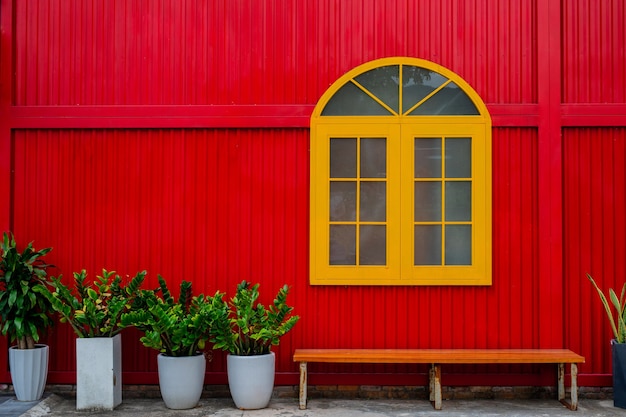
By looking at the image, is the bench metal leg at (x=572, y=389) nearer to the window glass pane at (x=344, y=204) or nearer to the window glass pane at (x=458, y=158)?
the window glass pane at (x=458, y=158)

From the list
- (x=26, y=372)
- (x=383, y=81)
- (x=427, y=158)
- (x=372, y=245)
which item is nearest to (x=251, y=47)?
(x=383, y=81)

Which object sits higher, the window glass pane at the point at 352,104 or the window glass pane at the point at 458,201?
the window glass pane at the point at 352,104

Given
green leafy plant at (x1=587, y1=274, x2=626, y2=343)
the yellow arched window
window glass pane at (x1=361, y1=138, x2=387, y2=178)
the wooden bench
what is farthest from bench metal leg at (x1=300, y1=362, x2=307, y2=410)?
green leafy plant at (x1=587, y1=274, x2=626, y2=343)

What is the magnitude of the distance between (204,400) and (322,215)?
2166 millimetres

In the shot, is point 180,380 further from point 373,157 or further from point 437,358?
point 373,157

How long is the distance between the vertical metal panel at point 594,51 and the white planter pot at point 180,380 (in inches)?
179

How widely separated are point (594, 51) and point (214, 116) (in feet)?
12.9

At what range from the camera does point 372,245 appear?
7668 millimetres

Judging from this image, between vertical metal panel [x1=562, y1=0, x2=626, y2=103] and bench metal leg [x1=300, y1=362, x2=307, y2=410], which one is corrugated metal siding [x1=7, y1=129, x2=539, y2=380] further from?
vertical metal panel [x1=562, y1=0, x2=626, y2=103]

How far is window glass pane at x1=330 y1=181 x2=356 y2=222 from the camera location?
7.68 m

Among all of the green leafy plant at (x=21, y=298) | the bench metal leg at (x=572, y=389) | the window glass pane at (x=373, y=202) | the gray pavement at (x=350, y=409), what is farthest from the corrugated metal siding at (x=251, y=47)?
the gray pavement at (x=350, y=409)

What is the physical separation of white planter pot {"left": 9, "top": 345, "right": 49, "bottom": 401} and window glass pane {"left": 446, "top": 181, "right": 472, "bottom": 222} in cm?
424

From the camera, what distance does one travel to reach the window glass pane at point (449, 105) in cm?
774

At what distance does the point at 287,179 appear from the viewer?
25.4 feet
